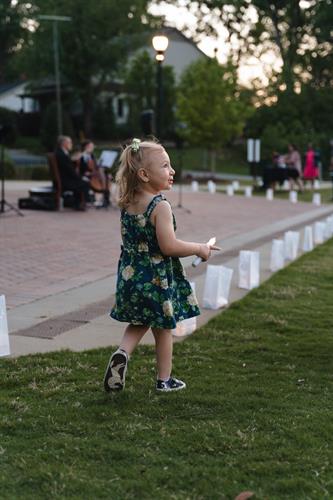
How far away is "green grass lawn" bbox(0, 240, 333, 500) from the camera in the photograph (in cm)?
294

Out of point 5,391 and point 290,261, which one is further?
point 290,261

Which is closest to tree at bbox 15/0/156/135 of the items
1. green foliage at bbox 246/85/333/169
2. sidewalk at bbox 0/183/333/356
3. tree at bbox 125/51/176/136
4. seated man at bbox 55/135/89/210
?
tree at bbox 125/51/176/136

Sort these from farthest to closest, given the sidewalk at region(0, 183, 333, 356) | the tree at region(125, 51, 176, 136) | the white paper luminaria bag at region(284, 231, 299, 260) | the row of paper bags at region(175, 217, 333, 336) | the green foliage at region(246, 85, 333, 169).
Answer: the tree at region(125, 51, 176, 136) → the green foliage at region(246, 85, 333, 169) → the white paper luminaria bag at region(284, 231, 299, 260) → the row of paper bags at region(175, 217, 333, 336) → the sidewalk at region(0, 183, 333, 356)

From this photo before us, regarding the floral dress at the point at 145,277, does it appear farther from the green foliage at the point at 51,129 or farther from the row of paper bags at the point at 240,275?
the green foliage at the point at 51,129

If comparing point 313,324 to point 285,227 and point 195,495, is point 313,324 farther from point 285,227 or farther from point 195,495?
point 285,227

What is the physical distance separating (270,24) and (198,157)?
10685mm

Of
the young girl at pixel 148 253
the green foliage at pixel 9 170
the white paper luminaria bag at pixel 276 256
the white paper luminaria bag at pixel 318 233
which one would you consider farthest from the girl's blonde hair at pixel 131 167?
the green foliage at pixel 9 170

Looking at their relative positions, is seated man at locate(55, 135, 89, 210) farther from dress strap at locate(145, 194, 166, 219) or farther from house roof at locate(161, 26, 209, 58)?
house roof at locate(161, 26, 209, 58)

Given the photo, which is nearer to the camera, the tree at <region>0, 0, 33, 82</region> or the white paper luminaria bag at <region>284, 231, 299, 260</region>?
the white paper luminaria bag at <region>284, 231, 299, 260</region>

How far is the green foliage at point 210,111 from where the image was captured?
106 ft

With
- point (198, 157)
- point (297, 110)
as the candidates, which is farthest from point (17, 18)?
point (297, 110)

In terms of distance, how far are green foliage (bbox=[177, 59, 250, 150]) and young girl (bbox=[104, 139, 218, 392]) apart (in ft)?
93.7

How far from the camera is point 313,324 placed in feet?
19.7

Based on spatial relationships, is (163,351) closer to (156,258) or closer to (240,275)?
(156,258)
